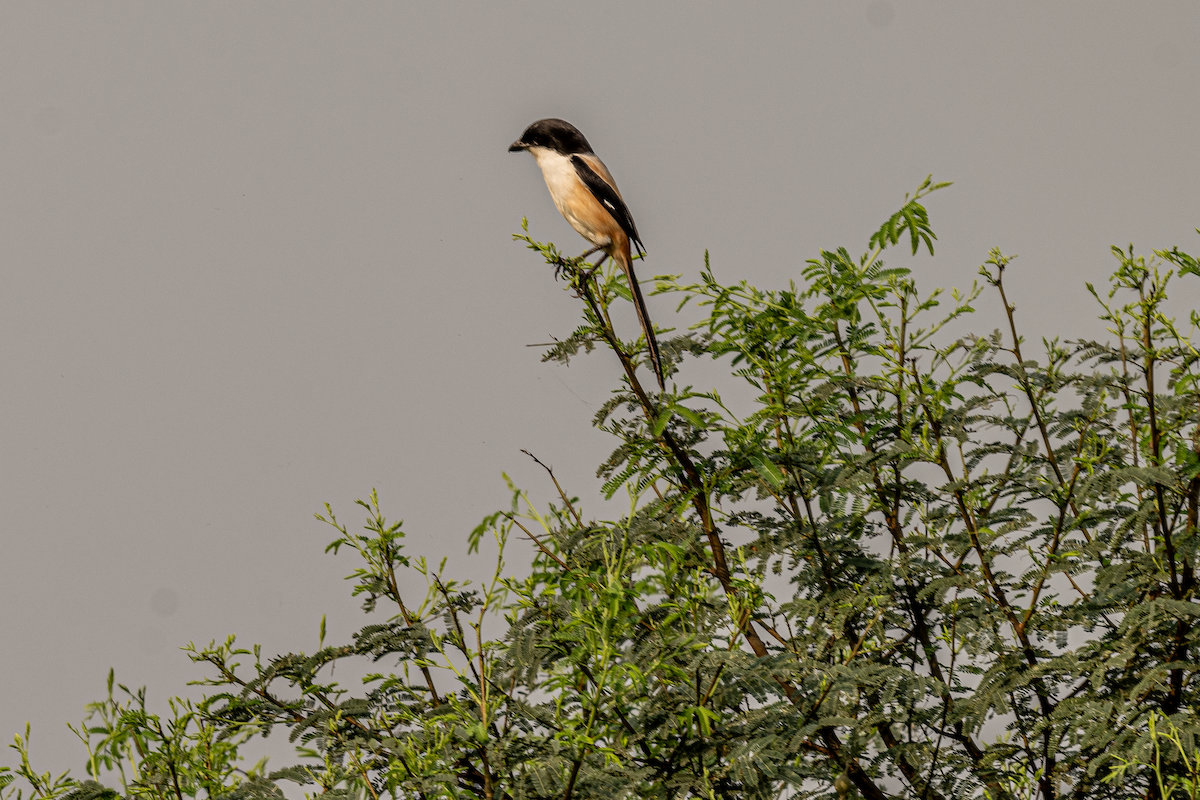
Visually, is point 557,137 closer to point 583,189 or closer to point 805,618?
point 583,189

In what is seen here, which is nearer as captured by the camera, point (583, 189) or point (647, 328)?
point (647, 328)

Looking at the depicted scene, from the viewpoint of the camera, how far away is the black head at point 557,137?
12.9ft

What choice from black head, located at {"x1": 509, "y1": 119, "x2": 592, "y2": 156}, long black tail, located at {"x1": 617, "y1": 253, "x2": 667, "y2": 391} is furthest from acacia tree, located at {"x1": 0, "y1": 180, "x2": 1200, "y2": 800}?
black head, located at {"x1": 509, "y1": 119, "x2": 592, "y2": 156}

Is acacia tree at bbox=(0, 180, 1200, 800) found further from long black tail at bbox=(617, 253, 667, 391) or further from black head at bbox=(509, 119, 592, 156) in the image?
black head at bbox=(509, 119, 592, 156)

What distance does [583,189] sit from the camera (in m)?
3.77

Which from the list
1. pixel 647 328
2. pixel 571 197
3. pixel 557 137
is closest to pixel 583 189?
pixel 571 197

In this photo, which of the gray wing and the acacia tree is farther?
the gray wing

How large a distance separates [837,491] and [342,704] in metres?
1.15

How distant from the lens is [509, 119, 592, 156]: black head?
3.94 meters

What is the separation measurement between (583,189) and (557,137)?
0.30 m

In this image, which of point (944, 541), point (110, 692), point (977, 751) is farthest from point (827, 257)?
point (110, 692)

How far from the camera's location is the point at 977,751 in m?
2.32

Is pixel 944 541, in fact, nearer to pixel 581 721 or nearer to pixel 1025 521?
pixel 1025 521

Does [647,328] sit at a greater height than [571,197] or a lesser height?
lesser
